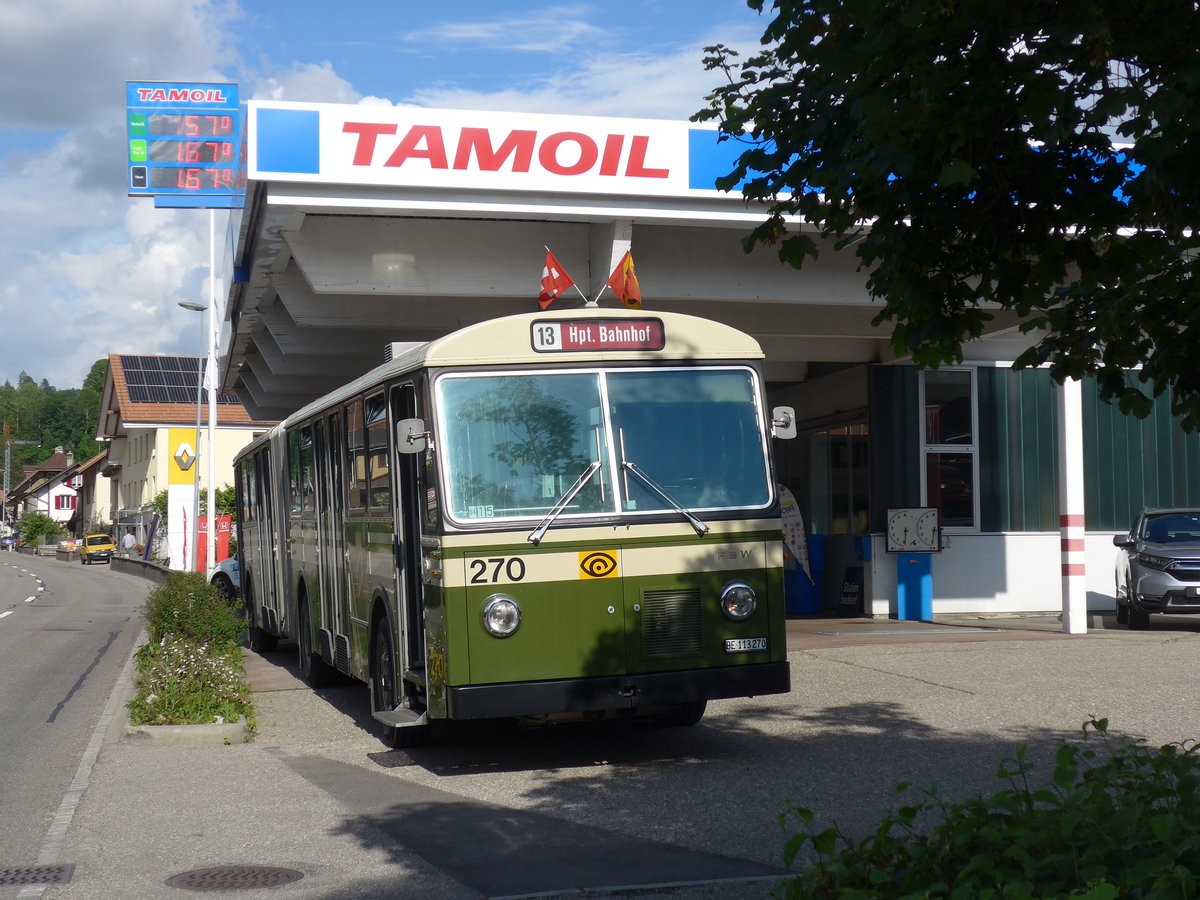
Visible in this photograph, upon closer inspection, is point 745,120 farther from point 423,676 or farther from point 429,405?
point 423,676

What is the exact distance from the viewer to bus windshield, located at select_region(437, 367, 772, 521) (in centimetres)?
888

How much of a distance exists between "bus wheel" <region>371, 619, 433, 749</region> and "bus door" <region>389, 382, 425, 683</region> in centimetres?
37

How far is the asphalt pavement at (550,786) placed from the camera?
253 inches

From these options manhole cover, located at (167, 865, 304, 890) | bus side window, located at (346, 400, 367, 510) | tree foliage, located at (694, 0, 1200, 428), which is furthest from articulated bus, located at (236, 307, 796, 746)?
tree foliage, located at (694, 0, 1200, 428)

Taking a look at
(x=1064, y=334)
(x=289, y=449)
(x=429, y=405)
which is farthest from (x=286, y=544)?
(x=1064, y=334)

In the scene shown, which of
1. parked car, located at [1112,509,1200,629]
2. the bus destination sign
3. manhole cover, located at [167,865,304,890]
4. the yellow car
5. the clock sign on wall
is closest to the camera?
manhole cover, located at [167,865,304,890]

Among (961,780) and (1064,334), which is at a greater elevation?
(1064,334)

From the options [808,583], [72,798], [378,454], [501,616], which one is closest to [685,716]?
[501,616]

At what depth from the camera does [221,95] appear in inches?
1596

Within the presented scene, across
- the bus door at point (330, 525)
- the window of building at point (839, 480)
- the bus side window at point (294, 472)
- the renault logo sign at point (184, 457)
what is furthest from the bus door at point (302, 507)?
the renault logo sign at point (184, 457)

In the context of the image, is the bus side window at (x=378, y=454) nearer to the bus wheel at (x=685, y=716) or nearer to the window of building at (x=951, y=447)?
the bus wheel at (x=685, y=716)

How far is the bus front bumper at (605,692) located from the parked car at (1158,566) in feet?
37.1

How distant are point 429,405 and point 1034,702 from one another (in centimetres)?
589

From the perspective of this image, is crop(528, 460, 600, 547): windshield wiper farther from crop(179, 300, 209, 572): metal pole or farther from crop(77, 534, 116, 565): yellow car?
crop(77, 534, 116, 565): yellow car
